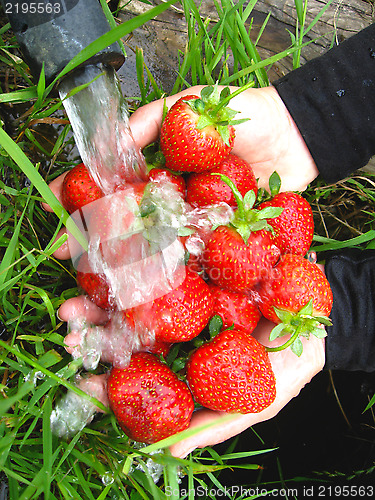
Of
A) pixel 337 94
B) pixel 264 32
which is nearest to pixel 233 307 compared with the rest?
pixel 337 94

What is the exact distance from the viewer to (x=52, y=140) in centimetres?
125

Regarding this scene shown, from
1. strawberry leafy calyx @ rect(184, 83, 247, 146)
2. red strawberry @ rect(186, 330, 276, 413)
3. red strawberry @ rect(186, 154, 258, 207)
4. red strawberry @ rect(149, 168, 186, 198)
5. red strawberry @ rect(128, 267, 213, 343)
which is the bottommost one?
red strawberry @ rect(186, 330, 276, 413)

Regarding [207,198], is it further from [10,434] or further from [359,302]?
[10,434]

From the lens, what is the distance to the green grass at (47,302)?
0.92m

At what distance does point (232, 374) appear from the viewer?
36.6 inches

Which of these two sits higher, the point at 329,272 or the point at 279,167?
the point at 279,167

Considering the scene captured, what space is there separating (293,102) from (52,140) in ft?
2.26

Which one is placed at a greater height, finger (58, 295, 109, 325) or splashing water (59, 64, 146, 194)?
splashing water (59, 64, 146, 194)

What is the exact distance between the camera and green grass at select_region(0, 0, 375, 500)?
922mm

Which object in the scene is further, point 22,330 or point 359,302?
point 359,302

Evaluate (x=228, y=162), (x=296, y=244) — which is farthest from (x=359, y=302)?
(x=228, y=162)

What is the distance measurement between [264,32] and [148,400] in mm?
1193

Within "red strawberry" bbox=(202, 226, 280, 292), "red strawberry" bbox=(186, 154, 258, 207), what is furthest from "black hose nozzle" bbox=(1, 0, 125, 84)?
"red strawberry" bbox=(202, 226, 280, 292)

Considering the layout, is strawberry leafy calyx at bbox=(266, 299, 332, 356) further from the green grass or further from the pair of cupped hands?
the green grass
